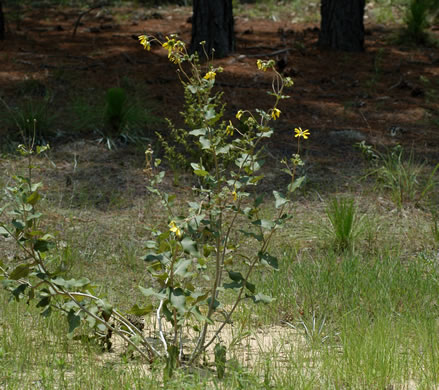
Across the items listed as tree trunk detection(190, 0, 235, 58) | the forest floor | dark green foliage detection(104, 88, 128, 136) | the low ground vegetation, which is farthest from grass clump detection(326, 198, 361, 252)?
tree trunk detection(190, 0, 235, 58)

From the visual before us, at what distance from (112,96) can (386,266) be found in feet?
10.5

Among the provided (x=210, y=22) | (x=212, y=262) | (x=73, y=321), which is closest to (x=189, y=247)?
(x=73, y=321)

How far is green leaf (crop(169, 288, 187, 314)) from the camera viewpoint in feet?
8.09

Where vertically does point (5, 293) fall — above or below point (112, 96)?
below

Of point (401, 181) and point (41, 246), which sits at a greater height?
point (41, 246)

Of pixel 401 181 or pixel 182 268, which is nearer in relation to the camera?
pixel 182 268

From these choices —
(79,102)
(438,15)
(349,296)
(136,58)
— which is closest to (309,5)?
(438,15)

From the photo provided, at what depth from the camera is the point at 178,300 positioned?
2500mm

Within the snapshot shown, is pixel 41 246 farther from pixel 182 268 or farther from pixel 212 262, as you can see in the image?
pixel 212 262

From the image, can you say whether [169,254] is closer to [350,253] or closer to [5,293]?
[5,293]

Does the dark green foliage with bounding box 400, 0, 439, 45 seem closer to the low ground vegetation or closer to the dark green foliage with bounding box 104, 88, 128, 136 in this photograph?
the low ground vegetation

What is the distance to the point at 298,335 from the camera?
3.31 meters

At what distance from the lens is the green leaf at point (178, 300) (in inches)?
97.1

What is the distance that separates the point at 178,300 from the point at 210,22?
6346mm
